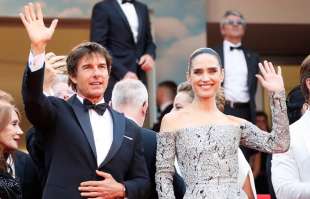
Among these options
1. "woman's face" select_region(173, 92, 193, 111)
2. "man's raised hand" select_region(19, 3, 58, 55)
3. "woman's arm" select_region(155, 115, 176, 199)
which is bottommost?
"woman's arm" select_region(155, 115, 176, 199)

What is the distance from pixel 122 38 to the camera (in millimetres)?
7539

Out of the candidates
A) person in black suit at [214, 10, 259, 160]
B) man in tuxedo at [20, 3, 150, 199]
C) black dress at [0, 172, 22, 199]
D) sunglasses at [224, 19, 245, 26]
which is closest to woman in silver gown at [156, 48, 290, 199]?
man in tuxedo at [20, 3, 150, 199]

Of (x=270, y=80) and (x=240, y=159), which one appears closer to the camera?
Answer: (x=270, y=80)

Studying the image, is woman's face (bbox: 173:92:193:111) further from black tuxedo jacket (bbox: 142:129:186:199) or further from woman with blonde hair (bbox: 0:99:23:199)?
woman with blonde hair (bbox: 0:99:23:199)

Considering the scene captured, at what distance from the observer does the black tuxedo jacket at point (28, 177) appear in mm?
4289

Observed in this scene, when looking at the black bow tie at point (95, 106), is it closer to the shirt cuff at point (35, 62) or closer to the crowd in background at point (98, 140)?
the crowd in background at point (98, 140)

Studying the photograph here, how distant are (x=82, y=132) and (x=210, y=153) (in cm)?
63

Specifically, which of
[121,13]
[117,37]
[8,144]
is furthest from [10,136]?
[121,13]

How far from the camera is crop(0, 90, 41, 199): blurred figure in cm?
411

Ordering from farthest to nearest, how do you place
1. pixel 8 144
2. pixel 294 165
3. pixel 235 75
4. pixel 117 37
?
pixel 235 75 < pixel 117 37 < pixel 294 165 < pixel 8 144

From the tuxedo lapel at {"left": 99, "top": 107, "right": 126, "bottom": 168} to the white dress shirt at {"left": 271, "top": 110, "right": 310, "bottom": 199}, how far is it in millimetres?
891

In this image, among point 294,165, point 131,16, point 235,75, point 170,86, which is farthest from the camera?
point 170,86

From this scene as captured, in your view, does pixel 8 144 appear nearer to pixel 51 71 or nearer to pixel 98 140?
pixel 98 140

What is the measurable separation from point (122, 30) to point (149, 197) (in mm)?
3559
